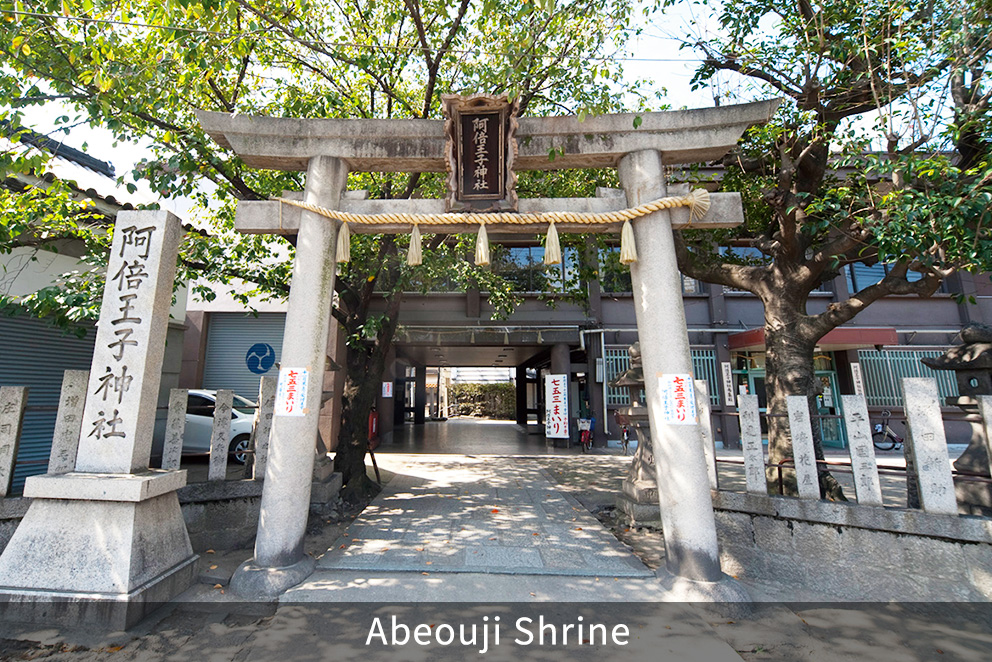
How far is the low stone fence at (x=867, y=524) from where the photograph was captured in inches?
158

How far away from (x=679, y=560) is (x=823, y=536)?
1763 mm

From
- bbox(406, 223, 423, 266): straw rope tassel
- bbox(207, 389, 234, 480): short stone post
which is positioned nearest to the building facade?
bbox(207, 389, 234, 480): short stone post

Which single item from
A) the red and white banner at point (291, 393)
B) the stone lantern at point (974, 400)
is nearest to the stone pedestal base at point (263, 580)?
the red and white banner at point (291, 393)

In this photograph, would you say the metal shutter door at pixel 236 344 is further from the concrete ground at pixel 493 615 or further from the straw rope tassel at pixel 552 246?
the straw rope tassel at pixel 552 246

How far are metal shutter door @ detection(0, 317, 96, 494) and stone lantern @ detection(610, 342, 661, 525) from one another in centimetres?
934

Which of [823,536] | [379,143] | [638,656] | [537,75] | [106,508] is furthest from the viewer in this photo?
[537,75]

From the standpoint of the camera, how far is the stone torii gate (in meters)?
4.23

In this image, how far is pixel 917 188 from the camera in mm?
4828

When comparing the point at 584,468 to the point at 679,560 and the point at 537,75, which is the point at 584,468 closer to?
the point at 679,560

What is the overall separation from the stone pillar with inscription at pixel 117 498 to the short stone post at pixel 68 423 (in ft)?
1.61

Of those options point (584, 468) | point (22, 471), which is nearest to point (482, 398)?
point (584, 468)

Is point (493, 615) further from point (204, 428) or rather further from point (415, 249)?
point (204, 428)

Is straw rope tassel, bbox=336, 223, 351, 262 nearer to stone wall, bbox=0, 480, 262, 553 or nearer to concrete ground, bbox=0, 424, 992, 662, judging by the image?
concrete ground, bbox=0, 424, 992, 662

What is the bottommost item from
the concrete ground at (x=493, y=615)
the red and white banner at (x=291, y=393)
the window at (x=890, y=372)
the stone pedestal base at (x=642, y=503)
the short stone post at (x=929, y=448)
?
the concrete ground at (x=493, y=615)
